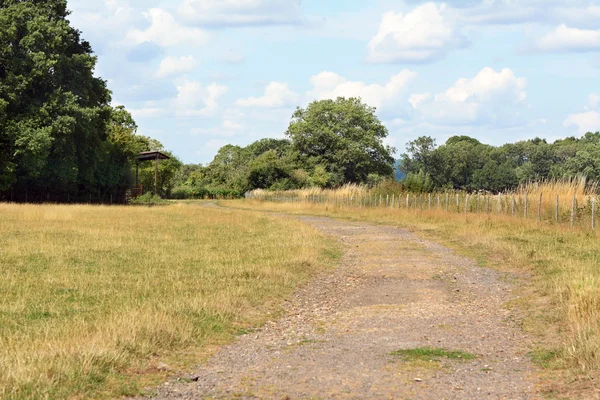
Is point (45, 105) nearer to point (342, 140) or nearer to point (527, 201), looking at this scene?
point (527, 201)

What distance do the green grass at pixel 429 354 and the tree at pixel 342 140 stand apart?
79.3 metres

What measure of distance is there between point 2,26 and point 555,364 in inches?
2008

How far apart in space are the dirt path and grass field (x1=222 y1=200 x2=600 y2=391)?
440 mm

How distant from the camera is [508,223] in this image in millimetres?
28141

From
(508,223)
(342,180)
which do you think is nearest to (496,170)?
(342,180)

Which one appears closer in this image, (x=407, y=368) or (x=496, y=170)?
(x=407, y=368)

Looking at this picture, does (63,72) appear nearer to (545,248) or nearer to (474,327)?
(545,248)

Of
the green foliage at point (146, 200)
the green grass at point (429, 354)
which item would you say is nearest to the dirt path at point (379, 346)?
the green grass at point (429, 354)

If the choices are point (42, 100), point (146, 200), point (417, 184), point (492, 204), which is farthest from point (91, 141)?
point (492, 204)

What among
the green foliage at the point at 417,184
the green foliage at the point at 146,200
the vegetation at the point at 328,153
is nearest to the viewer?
the green foliage at the point at 417,184

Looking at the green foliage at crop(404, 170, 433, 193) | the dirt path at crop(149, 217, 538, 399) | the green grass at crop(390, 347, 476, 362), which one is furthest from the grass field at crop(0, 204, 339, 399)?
the green foliage at crop(404, 170, 433, 193)

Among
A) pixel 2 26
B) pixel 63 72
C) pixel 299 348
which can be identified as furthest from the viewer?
pixel 63 72

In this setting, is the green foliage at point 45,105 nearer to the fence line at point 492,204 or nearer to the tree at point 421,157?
the fence line at point 492,204

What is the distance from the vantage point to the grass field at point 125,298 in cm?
736
